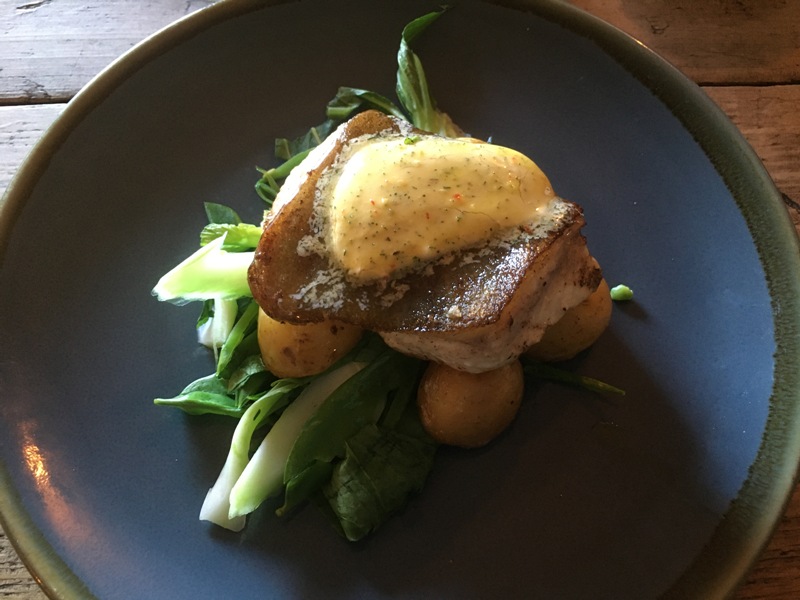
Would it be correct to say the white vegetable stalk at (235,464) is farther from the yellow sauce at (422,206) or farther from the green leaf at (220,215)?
the green leaf at (220,215)

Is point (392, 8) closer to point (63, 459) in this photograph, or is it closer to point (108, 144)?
point (108, 144)

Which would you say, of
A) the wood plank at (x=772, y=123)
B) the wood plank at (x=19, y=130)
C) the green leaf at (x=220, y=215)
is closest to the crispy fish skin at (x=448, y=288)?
the green leaf at (x=220, y=215)

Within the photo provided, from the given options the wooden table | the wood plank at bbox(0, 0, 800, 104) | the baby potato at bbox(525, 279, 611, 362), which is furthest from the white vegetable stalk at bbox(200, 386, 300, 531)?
the wood plank at bbox(0, 0, 800, 104)

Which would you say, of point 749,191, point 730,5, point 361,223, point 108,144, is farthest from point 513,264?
point 730,5

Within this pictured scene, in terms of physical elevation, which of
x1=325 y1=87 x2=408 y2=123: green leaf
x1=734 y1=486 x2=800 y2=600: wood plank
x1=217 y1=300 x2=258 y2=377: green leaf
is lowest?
x1=734 y1=486 x2=800 y2=600: wood plank

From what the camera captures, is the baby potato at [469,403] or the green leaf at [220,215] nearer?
the baby potato at [469,403]

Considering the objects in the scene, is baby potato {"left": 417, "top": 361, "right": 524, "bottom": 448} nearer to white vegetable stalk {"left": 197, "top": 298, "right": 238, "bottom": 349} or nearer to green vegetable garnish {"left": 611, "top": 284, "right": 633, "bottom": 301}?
green vegetable garnish {"left": 611, "top": 284, "right": 633, "bottom": 301}
